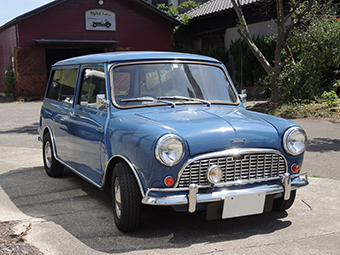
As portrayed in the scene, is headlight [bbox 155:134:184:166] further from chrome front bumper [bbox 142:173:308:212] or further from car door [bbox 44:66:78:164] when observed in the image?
car door [bbox 44:66:78:164]

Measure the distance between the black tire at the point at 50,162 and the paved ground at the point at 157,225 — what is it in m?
0.10

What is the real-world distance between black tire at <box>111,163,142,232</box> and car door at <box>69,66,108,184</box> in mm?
505

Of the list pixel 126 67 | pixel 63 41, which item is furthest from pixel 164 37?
pixel 126 67

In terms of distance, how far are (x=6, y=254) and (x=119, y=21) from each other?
21.3 m

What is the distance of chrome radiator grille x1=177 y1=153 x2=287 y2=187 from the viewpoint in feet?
12.2

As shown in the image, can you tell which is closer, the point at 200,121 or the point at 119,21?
the point at 200,121

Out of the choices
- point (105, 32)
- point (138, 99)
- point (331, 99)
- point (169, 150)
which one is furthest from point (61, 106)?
point (105, 32)

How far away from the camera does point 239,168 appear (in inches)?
152

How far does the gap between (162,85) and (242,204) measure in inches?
64.4

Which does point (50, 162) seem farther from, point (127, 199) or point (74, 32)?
point (74, 32)

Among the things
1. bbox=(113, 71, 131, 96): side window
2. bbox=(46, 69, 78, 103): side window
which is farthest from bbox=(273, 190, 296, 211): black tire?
bbox=(46, 69, 78, 103): side window

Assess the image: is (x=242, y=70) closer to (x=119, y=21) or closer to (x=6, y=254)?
(x=119, y=21)

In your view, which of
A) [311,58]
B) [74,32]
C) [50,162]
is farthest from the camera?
[74,32]

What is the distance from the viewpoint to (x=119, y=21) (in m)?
23.7
